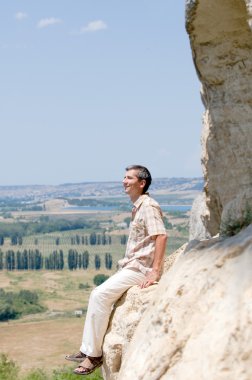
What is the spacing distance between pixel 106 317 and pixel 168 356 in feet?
7.68

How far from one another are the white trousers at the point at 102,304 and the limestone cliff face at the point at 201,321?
1.56 m

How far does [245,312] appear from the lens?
155 inches

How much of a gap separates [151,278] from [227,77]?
7.46ft

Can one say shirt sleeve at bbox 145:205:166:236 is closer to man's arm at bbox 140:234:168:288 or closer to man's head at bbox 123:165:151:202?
man's arm at bbox 140:234:168:288

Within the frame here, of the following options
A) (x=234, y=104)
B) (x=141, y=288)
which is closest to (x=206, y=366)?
(x=141, y=288)

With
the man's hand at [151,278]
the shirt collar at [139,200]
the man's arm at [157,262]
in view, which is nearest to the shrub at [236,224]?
the man's arm at [157,262]

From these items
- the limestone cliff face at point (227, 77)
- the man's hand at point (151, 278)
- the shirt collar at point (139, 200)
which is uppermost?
the limestone cliff face at point (227, 77)

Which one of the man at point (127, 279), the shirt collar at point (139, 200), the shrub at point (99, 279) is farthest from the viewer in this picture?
the shrub at point (99, 279)

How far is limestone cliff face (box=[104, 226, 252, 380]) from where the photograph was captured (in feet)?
12.8

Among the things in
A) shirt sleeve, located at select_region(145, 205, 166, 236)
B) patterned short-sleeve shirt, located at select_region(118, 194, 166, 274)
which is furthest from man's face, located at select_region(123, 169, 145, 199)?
shirt sleeve, located at select_region(145, 205, 166, 236)

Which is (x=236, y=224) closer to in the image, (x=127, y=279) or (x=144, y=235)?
(x=144, y=235)

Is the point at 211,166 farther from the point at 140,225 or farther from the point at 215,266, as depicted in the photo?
the point at 215,266

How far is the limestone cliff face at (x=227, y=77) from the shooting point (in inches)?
259

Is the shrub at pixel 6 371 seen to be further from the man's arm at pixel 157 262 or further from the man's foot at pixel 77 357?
the man's arm at pixel 157 262
